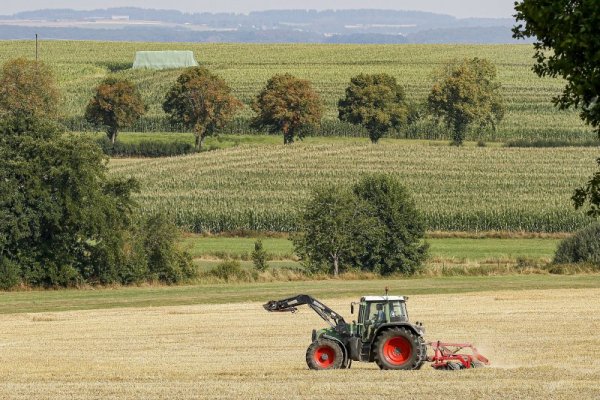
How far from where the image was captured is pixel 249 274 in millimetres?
52469

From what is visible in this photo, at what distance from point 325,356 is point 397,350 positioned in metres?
1.59

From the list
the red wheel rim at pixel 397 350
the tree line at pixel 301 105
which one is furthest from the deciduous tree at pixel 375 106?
the red wheel rim at pixel 397 350

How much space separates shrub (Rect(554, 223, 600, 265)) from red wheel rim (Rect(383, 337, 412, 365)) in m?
27.6

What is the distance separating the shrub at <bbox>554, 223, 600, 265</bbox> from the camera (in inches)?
2131

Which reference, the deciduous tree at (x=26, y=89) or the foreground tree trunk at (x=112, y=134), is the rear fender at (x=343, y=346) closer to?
the foreground tree trunk at (x=112, y=134)

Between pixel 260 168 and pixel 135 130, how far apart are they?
39057mm

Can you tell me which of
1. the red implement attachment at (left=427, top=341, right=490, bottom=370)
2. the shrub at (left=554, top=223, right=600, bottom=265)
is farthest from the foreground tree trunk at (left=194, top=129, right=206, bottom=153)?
the red implement attachment at (left=427, top=341, right=490, bottom=370)

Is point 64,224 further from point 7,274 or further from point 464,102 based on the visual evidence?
point 464,102

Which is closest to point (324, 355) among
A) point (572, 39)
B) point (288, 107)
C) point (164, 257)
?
point (572, 39)

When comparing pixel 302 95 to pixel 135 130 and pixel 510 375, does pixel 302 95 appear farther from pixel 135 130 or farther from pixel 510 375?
pixel 510 375

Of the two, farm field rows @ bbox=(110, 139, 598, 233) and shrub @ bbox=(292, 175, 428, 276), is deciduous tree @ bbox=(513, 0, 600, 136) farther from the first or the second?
farm field rows @ bbox=(110, 139, 598, 233)

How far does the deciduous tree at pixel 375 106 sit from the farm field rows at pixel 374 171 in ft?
7.94

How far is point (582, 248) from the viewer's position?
54375 mm

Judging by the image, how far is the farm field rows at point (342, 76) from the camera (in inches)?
5187
